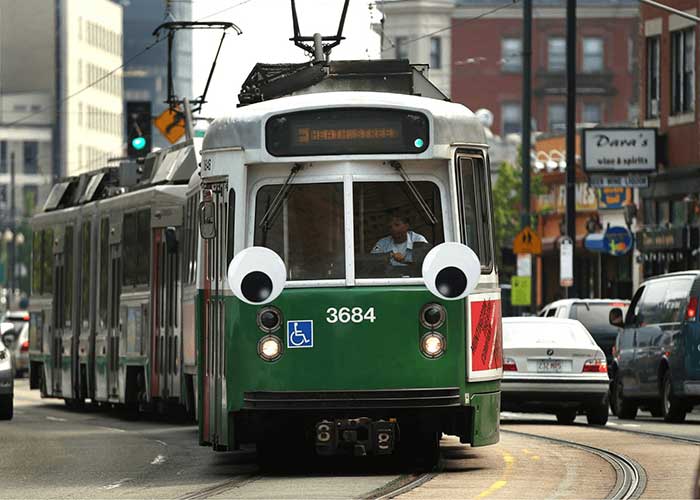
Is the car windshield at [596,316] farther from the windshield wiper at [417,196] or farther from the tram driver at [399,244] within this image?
the tram driver at [399,244]

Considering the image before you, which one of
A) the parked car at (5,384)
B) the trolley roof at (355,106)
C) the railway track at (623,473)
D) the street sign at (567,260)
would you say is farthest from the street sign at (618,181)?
the trolley roof at (355,106)

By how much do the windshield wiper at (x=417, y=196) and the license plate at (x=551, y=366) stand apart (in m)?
9.99

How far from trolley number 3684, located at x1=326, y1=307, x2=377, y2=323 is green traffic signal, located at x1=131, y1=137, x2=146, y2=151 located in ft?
66.3

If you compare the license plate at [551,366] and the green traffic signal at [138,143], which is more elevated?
the green traffic signal at [138,143]

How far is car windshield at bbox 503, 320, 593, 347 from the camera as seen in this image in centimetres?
2786

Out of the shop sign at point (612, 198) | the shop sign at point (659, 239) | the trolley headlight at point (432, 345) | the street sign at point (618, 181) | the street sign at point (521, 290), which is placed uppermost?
the shop sign at point (612, 198)

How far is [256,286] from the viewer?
57.2 feet

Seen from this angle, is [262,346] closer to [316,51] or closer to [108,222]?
[316,51]

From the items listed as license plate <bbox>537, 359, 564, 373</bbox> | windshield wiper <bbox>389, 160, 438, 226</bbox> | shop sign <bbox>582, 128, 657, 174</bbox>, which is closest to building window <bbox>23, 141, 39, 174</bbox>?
shop sign <bbox>582, 128, 657, 174</bbox>

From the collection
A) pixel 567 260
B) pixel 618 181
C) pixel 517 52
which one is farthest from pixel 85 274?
pixel 517 52

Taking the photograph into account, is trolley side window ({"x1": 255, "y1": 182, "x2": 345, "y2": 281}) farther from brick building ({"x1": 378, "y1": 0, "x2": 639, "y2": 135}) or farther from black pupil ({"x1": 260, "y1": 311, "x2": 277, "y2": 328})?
brick building ({"x1": 378, "y1": 0, "x2": 639, "y2": 135})

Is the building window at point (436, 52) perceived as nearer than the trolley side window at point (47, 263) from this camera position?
No

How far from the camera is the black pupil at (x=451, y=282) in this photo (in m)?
17.5

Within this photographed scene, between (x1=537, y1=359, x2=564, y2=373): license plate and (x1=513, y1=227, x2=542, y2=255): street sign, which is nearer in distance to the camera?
(x1=537, y1=359, x2=564, y2=373): license plate
